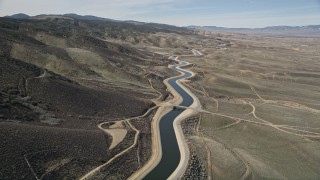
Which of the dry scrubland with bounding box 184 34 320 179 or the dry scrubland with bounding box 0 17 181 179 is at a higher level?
the dry scrubland with bounding box 0 17 181 179

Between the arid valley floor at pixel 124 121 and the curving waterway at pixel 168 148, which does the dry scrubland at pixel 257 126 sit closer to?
the arid valley floor at pixel 124 121

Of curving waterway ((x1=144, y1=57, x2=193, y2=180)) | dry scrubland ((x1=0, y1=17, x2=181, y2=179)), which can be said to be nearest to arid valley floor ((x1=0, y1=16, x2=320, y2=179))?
dry scrubland ((x1=0, y1=17, x2=181, y2=179))

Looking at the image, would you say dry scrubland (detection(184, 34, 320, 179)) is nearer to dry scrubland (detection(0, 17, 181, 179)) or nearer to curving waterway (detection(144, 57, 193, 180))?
curving waterway (detection(144, 57, 193, 180))

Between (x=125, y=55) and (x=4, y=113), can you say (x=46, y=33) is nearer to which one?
(x=125, y=55)

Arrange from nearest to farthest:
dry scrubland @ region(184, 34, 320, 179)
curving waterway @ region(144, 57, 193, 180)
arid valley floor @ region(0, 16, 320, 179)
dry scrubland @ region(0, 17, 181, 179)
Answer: dry scrubland @ region(0, 17, 181, 179) < arid valley floor @ region(0, 16, 320, 179) < curving waterway @ region(144, 57, 193, 180) < dry scrubland @ region(184, 34, 320, 179)

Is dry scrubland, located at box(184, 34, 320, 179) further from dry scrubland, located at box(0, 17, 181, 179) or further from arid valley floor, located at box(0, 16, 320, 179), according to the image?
dry scrubland, located at box(0, 17, 181, 179)

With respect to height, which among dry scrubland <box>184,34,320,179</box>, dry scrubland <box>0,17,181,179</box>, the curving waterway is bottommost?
dry scrubland <box>184,34,320,179</box>

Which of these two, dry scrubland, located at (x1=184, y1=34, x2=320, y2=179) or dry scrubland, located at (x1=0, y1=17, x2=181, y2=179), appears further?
dry scrubland, located at (x1=184, y1=34, x2=320, y2=179)

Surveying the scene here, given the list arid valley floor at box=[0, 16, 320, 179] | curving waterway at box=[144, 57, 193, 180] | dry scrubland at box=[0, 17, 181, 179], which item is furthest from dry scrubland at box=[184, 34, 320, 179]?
dry scrubland at box=[0, 17, 181, 179]

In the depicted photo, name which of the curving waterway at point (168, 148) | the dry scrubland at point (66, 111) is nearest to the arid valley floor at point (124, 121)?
the dry scrubland at point (66, 111)

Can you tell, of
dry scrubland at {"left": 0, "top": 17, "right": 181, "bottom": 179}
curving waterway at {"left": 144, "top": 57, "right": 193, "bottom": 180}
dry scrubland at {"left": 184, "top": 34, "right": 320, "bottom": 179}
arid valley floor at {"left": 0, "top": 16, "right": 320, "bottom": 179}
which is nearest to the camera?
dry scrubland at {"left": 0, "top": 17, "right": 181, "bottom": 179}
